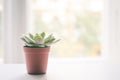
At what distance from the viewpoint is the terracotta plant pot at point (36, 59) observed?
1.20m

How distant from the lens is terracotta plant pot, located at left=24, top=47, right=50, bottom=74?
1204 mm

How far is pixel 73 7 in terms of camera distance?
297 cm

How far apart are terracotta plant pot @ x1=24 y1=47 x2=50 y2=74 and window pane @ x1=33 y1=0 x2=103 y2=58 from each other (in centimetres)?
171

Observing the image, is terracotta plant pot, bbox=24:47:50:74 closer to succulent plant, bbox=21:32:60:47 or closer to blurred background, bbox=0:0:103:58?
succulent plant, bbox=21:32:60:47

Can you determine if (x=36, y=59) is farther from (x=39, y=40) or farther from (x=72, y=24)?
(x=72, y=24)

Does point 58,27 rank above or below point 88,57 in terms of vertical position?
above

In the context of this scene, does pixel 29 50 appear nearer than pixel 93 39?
Yes

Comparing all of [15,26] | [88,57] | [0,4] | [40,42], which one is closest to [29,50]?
[40,42]

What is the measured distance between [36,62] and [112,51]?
1840 millimetres

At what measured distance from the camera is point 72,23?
9.85ft

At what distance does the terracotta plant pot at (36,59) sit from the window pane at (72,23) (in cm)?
171

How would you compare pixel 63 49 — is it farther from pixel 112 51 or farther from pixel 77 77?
pixel 77 77

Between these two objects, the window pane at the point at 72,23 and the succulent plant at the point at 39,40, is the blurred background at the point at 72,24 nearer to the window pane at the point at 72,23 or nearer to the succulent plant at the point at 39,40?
the window pane at the point at 72,23

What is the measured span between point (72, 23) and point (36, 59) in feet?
6.01
